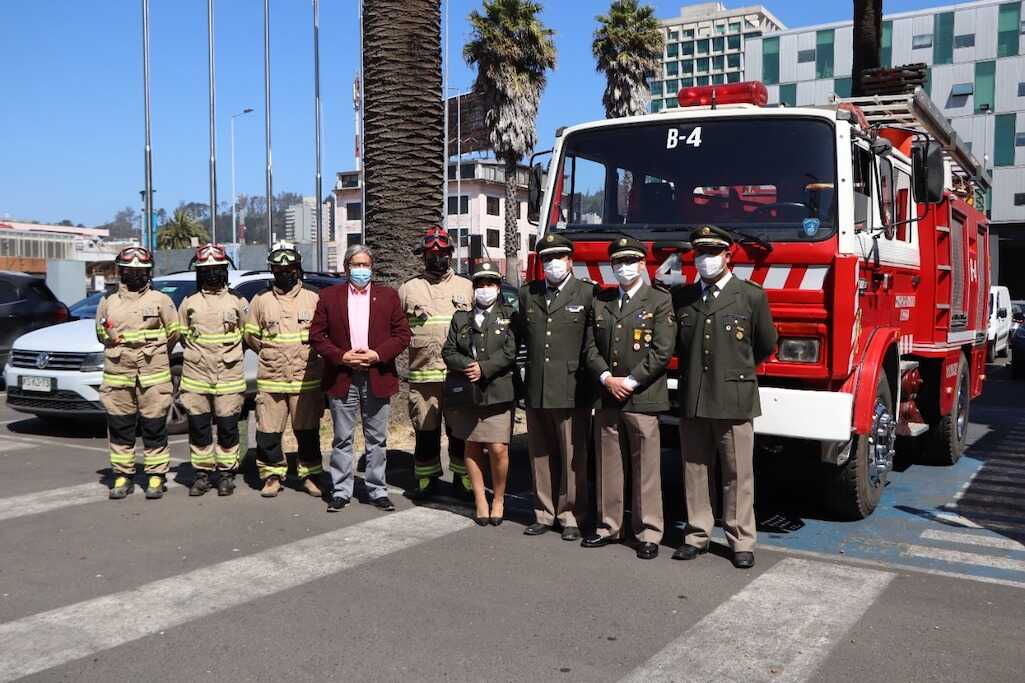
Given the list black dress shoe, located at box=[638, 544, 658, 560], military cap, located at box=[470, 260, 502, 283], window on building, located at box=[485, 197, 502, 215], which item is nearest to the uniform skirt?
military cap, located at box=[470, 260, 502, 283]

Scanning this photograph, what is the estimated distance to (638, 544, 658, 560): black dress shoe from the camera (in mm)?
5984

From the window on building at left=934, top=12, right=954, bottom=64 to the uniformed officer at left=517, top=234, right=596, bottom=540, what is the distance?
53180mm

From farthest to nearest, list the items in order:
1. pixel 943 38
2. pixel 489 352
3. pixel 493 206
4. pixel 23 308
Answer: pixel 493 206 < pixel 943 38 < pixel 23 308 < pixel 489 352

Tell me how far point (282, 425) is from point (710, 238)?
3627 millimetres

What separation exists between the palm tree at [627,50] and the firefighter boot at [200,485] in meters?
33.6

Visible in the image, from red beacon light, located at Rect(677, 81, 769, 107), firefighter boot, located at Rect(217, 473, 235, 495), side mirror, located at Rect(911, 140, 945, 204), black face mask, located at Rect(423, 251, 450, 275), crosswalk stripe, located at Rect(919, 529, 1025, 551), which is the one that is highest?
red beacon light, located at Rect(677, 81, 769, 107)

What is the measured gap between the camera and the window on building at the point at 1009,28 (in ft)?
167

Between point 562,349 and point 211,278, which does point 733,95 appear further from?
point 211,278

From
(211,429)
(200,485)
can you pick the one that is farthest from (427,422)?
(200,485)

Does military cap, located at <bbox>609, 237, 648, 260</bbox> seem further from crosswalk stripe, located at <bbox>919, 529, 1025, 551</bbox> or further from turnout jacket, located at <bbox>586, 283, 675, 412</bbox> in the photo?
crosswalk stripe, located at <bbox>919, 529, 1025, 551</bbox>

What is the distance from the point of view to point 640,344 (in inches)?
237

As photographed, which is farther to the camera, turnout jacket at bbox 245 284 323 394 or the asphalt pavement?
turnout jacket at bbox 245 284 323 394

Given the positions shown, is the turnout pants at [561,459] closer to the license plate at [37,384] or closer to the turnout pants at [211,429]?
the turnout pants at [211,429]

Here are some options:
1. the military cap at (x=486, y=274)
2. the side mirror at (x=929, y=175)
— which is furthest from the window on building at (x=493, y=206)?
the side mirror at (x=929, y=175)
